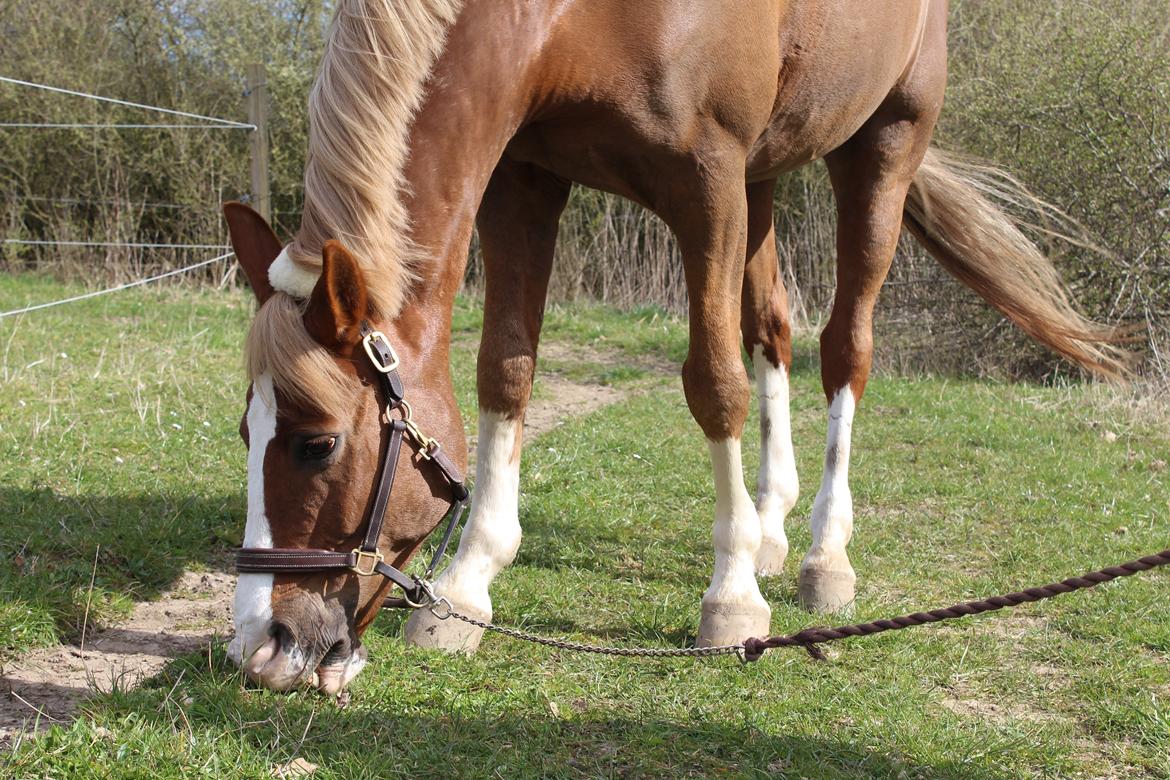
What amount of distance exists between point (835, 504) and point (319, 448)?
2.08 meters

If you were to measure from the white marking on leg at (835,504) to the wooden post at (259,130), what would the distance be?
231 inches

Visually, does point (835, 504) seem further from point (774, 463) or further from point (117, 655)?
point (117, 655)

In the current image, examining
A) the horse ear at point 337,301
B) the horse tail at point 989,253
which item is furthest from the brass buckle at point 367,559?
the horse tail at point 989,253

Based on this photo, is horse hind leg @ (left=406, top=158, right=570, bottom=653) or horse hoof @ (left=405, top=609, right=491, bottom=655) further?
horse hind leg @ (left=406, top=158, right=570, bottom=653)

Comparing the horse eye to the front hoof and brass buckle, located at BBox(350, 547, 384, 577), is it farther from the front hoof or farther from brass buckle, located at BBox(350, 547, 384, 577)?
the front hoof

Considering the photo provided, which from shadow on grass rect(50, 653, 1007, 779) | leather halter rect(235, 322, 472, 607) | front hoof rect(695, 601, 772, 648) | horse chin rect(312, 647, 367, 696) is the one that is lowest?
front hoof rect(695, 601, 772, 648)

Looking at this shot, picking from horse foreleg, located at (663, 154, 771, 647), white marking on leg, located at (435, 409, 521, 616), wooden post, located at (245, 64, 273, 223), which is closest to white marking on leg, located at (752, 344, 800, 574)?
horse foreleg, located at (663, 154, 771, 647)

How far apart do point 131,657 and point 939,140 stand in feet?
24.5

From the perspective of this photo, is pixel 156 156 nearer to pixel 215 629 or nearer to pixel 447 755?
pixel 215 629

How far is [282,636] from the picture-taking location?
7.09 ft

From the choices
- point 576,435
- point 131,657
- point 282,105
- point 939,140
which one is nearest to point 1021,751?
point 131,657

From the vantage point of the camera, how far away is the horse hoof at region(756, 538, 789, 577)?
3746 mm

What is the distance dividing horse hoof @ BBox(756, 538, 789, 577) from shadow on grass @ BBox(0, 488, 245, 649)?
190 cm

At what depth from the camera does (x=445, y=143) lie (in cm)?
231
